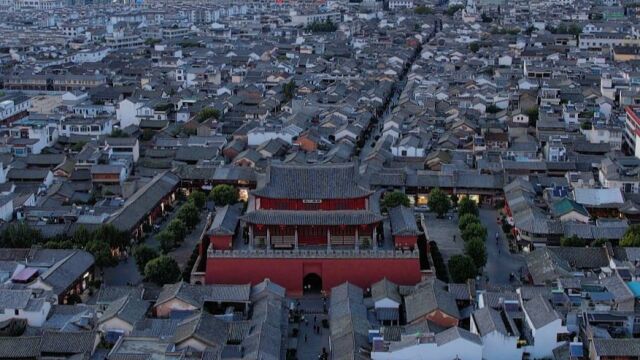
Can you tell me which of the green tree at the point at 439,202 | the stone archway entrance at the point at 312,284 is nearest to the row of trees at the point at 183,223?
the stone archway entrance at the point at 312,284

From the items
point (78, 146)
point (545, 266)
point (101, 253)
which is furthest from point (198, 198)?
point (545, 266)

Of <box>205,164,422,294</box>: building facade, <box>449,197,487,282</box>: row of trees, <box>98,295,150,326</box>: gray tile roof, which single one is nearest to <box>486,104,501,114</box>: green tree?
<box>449,197,487,282</box>: row of trees

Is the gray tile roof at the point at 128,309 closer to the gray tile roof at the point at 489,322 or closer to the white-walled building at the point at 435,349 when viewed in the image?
the white-walled building at the point at 435,349

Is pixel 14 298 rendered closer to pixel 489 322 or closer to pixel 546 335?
pixel 489 322

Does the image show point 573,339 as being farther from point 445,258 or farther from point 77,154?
point 77,154

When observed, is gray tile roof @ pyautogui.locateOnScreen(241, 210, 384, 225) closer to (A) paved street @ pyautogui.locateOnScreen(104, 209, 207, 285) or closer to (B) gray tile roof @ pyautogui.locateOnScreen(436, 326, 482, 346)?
(A) paved street @ pyautogui.locateOnScreen(104, 209, 207, 285)

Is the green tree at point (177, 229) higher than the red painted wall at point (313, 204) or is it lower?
lower
